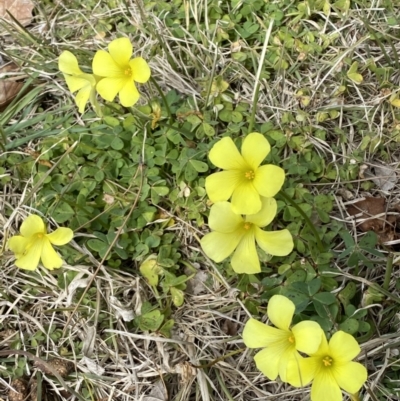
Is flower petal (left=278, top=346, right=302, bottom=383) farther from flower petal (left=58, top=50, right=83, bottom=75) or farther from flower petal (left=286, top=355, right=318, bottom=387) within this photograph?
flower petal (left=58, top=50, right=83, bottom=75)

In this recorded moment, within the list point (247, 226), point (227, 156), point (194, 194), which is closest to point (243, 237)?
point (247, 226)

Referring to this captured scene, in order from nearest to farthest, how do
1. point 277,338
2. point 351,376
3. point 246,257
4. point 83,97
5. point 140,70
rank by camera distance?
point 351,376 → point 277,338 → point 246,257 → point 140,70 → point 83,97

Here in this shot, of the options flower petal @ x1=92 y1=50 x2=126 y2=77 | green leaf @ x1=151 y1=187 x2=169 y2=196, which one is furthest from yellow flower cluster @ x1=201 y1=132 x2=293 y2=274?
flower petal @ x1=92 y1=50 x2=126 y2=77

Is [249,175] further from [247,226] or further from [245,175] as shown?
[247,226]

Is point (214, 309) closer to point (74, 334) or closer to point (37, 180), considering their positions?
point (74, 334)

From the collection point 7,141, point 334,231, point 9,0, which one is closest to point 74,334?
point 7,141

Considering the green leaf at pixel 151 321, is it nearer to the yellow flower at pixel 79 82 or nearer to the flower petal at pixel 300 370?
the flower petal at pixel 300 370
